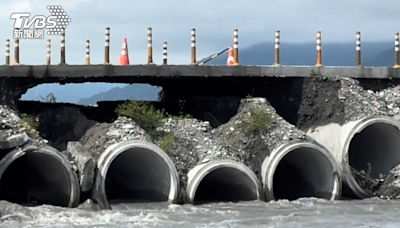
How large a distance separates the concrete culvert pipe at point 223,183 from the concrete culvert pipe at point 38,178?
2242 mm

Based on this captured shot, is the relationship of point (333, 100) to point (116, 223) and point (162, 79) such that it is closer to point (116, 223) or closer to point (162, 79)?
point (162, 79)

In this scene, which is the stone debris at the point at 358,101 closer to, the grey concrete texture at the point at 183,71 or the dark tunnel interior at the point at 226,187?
the grey concrete texture at the point at 183,71

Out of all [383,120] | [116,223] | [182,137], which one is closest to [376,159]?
[383,120]

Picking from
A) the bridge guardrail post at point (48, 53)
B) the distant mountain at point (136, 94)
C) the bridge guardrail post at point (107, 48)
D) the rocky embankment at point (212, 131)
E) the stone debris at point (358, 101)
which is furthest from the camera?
the distant mountain at point (136, 94)

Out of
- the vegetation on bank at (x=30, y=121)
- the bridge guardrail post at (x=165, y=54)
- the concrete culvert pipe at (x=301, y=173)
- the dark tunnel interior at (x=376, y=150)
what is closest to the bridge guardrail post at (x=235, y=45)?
the bridge guardrail post at (x=165, y=54)

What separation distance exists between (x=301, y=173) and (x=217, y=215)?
3.79m

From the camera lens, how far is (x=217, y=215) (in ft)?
43.0

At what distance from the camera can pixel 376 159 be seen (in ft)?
56.0

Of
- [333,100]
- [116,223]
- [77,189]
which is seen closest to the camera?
[116,223]

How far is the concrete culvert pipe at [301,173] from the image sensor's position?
48.6 ft

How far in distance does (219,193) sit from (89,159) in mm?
3313

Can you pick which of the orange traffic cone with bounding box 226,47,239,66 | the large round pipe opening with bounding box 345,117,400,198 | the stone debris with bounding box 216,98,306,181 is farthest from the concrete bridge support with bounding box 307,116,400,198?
the orange traffic cone with bounding box 226,47,239,66

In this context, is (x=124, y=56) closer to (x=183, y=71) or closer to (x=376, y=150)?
(x=183, y=71)

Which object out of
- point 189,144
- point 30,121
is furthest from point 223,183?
point 30,121
